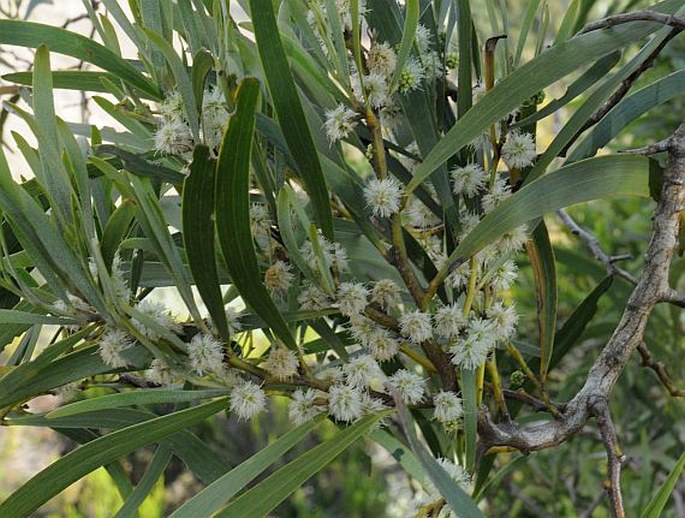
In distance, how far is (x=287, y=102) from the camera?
0.38 m

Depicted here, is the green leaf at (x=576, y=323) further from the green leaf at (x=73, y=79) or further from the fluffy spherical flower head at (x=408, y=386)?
the green leaf at (x=73, y=79)

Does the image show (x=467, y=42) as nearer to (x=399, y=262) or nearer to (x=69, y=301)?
(x=399, y=262)

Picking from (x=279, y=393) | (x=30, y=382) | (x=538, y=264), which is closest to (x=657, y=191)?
(x=538, y=264)

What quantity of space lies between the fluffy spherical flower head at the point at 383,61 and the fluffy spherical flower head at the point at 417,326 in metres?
0.12

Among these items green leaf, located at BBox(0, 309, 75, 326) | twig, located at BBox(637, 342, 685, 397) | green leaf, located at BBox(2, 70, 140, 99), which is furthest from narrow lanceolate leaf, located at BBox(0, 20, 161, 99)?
twig, located at BBox(637, 342, 685, 397)

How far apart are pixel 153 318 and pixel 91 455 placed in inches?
2.8

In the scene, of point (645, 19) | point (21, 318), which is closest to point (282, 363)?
point (21, 318)

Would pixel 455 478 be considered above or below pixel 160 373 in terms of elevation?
below

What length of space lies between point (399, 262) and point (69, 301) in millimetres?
162

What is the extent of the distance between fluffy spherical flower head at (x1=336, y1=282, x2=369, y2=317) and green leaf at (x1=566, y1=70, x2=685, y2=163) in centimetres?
16

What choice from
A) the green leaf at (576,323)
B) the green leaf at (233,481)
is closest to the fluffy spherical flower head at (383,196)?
the green leaf at (233,481)

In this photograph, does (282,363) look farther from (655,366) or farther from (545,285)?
(655,366)

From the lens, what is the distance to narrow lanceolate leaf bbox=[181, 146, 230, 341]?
1.20 feet

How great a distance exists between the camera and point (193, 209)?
374 millimetres
